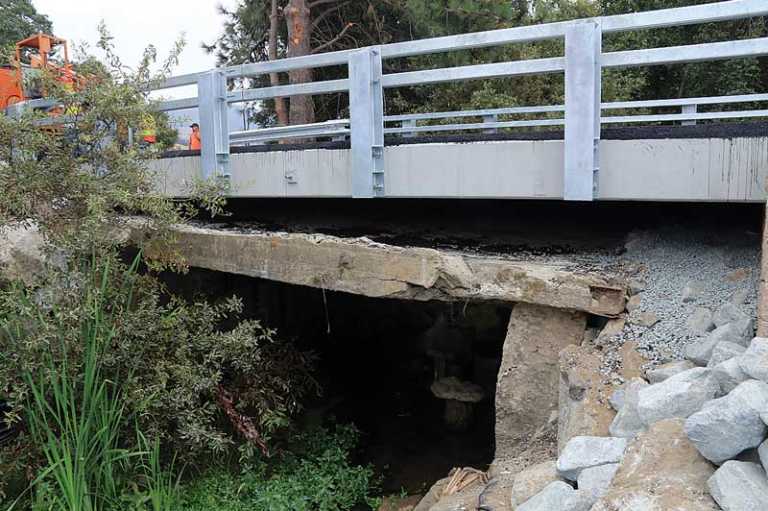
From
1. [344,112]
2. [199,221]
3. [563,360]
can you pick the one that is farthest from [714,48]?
[344,112]

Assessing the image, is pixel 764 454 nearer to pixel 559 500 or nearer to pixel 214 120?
pixel 559 500

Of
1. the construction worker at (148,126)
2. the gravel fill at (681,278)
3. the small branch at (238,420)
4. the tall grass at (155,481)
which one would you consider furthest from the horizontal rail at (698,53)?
the tall grass at (155,481)

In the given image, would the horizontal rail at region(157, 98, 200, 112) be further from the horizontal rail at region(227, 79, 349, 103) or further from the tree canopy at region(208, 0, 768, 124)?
the tree canopy at region(208, 0, 768, 124)

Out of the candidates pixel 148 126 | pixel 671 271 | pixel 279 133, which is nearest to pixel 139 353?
pixel 148 126

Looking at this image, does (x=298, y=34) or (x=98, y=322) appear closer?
(x=98, y=322)

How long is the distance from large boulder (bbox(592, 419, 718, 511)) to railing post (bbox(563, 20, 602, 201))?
1750 mm

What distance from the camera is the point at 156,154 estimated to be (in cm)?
508

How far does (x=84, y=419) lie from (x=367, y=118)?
2759mm

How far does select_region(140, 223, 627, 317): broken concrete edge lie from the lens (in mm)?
4152

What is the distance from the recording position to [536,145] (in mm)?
4273

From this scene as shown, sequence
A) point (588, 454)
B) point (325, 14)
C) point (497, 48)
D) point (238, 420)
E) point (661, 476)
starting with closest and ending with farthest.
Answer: point (661, 476)
point (588, 454)
point (238, 420)
point (497, 48)
point (325, 14)

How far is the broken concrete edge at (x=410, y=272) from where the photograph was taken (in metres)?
4.15

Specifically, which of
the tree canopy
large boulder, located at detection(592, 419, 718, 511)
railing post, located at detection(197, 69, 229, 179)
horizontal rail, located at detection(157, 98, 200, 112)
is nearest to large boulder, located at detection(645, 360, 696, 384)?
large boulder, located at detection(592, 419, 718, 511)

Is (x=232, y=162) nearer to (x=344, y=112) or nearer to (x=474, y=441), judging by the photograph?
(x=474, y=441)
